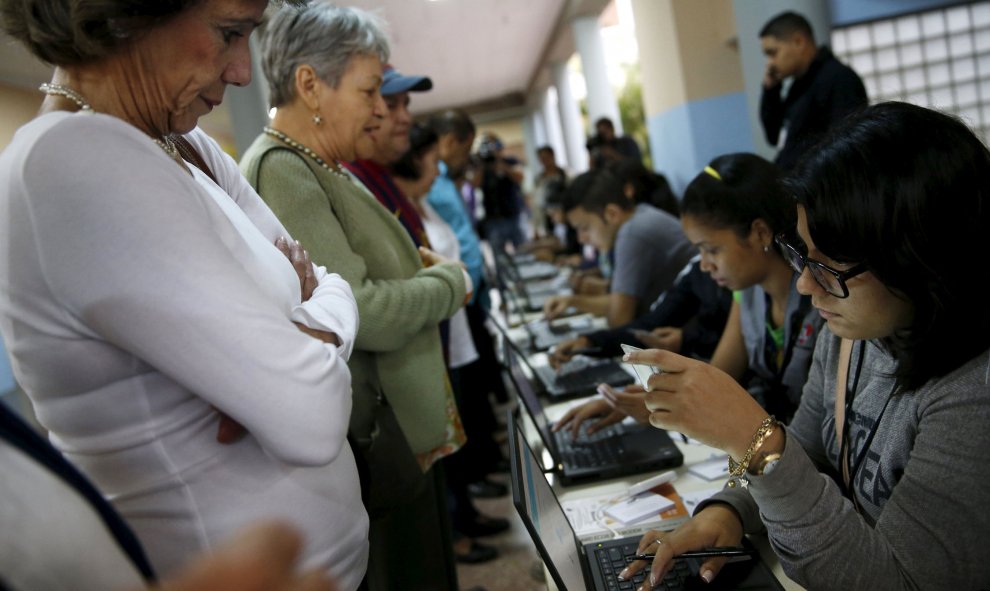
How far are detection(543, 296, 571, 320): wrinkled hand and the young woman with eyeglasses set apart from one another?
7.66 feet

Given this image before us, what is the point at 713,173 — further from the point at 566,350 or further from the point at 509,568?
the point at 509,568

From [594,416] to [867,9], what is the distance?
4063 millimetres

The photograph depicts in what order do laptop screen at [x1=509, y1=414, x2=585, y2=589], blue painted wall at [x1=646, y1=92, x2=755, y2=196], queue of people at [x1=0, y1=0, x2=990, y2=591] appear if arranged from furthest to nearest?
1. blue painted wall at [x1=646, y1=92, x2=755, y2=196]
2. laptop screen at [x1=509, y1=414, x2=585, y2=589]
3. queue of people at [x1=0, y1=0, x2=990, y2=591]

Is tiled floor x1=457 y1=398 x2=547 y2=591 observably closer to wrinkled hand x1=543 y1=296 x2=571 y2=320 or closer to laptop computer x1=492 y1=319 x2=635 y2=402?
laptop computer x1=492 y1=319 x2=635 y2=402

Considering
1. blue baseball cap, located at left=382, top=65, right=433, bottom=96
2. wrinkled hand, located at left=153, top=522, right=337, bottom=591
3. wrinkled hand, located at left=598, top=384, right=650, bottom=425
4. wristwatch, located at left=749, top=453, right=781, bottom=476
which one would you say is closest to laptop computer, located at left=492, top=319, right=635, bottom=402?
wrinkled hand, located at left=598, top=384, right=650, bottom=425

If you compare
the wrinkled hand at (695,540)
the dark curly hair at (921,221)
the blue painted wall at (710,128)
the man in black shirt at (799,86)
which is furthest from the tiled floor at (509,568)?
the blue painted wall at (710,128)

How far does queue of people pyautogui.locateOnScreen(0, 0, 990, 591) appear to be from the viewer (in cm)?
70

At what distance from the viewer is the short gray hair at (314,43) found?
62.0 inches

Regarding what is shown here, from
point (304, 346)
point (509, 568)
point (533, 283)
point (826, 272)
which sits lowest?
point (509, 568)

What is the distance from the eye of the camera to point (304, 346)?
81 cm

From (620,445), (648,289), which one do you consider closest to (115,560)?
(620,445)

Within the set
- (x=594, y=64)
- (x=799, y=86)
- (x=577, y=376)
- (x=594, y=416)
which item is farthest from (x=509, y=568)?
(x=594, y=64)

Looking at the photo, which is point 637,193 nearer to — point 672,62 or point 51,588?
point 672,62

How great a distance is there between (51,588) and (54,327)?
1.09 feet
